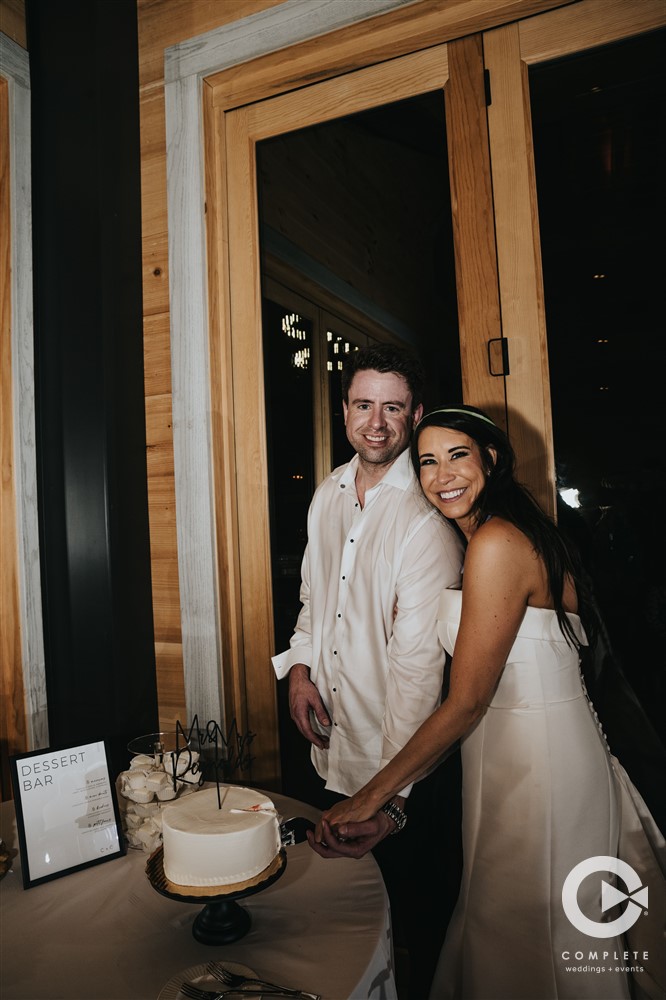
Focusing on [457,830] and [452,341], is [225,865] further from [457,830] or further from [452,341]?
[452,341]

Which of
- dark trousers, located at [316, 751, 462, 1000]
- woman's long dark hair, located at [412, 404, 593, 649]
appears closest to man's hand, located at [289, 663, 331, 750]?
dark trousers, located at [316, 751, 462, 1000]

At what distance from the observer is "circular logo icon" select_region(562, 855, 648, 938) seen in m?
1.22

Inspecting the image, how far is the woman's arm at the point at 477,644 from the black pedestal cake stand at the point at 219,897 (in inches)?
13.5

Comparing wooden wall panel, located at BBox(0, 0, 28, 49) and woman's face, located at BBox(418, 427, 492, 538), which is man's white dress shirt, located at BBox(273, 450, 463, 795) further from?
wooden wall panel, located at BBox(0, 0, 28, 49)

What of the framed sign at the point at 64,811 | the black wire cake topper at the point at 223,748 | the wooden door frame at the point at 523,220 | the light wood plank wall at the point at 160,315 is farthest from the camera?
the light wood plank wall at the point at 160,315

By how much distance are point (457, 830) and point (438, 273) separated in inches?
56.1

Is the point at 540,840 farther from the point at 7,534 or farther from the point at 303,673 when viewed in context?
the point at 7,534

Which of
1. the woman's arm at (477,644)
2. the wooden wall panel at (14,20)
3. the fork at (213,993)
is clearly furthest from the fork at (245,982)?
the wooden wall panel at (14,20)

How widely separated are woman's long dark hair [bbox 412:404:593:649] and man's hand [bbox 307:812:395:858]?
1.93 ft

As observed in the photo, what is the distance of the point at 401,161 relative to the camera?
1.73 m

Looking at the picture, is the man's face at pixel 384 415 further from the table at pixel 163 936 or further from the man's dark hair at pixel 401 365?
the table at pixel 163 936

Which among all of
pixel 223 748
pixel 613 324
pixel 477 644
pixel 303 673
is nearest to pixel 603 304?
pixel 613 324

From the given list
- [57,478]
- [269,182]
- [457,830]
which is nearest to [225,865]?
[457,830]

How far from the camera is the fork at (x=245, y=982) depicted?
82cm
